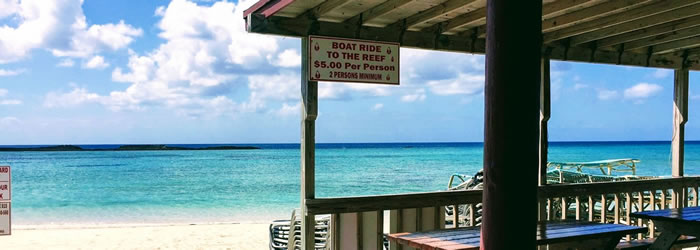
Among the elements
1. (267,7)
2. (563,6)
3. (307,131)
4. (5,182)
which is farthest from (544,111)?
(5,182)

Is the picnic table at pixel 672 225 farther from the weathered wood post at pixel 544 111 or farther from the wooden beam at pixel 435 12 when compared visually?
the wooden beam at pixel 435 12

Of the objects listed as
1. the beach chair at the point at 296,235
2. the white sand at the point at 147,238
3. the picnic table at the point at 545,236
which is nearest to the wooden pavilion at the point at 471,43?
the picnic table at the point at 545,236

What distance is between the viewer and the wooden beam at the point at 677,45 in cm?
449

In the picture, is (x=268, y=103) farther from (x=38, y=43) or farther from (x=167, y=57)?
(x=38, y=43)

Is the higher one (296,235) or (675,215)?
(675,215)

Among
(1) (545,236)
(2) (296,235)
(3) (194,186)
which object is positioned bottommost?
(3) (194,186)

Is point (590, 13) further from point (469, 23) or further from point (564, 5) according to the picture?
point (469, 23)

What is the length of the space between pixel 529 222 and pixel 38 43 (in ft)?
186

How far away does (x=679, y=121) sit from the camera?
5242 millimetres

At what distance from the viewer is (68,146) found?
274 feet

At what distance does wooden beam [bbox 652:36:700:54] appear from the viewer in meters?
4.49

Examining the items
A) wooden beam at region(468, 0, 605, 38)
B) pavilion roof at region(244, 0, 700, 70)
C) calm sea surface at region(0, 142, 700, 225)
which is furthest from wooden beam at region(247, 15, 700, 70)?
calm sea surface at region(0, 142, 700, 225)

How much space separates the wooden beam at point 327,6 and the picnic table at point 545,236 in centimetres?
137

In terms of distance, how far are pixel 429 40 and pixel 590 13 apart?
1.07 meters
